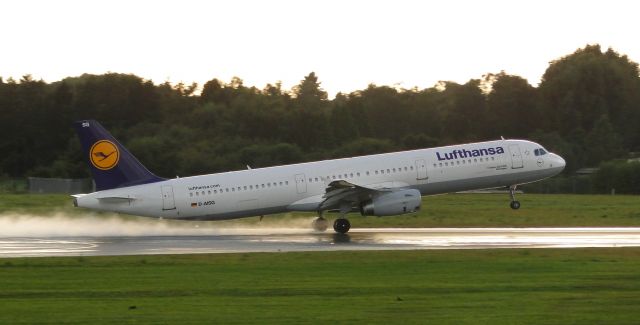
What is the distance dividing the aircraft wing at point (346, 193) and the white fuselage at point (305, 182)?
1.29 ft

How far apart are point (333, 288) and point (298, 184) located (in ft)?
61.5

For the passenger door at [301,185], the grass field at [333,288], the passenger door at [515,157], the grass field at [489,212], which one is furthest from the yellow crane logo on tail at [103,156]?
the passenger door at [515,157]

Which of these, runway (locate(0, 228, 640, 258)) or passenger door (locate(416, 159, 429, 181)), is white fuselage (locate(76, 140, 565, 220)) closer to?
passenger door (locate(416, 159, 429, 181))

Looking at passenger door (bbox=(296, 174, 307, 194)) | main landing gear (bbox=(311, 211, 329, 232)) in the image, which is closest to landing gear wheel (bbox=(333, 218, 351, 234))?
main landing gear (bbox=(311, 211, 329, 232))

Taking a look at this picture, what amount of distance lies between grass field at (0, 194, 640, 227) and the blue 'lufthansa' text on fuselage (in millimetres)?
3704

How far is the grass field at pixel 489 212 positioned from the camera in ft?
164

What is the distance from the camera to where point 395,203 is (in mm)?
42656

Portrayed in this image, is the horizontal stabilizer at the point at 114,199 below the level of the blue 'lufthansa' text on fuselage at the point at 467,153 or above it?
below

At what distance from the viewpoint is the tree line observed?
83.1 metres

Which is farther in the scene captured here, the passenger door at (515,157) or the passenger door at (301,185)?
the passenger door at (515,157)

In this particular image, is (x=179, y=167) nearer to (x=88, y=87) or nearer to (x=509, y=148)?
(x=88, y=87)

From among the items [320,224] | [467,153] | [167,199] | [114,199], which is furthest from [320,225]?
[114,199]

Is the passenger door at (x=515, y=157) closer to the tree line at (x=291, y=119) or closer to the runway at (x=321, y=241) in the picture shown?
the runway at (x=321, y=241)

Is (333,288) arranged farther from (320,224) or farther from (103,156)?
(320,224)
